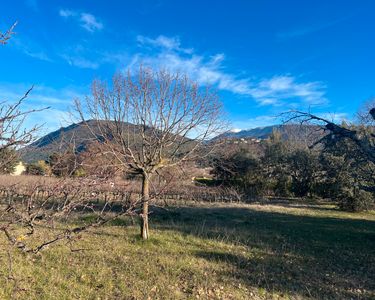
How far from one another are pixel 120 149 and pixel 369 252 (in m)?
9.55

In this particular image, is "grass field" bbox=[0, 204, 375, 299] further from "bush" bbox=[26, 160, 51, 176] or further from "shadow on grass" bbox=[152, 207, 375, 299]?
"bush" bbox=[26, 160, 51, 176]

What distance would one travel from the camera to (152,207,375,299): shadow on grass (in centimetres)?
746

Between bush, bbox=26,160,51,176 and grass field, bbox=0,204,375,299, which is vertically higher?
bush, bbox=26,160,51,176

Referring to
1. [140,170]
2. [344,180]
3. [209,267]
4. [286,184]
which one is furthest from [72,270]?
[286,184]

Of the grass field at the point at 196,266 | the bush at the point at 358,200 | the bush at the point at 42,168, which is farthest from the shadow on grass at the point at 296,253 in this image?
the bush at the point at 358,200

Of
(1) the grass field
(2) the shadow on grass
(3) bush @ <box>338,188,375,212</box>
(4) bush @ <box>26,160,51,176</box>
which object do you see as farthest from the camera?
(3) bush @ <box>338,188,375,212</box>

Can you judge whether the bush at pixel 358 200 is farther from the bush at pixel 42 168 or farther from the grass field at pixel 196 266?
the bush at pixel 42 168

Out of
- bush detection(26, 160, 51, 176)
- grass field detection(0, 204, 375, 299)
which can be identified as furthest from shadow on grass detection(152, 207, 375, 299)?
bush detection(26, 160, 51, 176)

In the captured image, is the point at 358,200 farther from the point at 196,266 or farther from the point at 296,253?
the point at 196,266

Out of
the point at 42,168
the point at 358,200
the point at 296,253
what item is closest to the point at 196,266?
the point at 296,253

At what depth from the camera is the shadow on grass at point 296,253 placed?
746cm

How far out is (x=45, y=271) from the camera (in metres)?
6.91

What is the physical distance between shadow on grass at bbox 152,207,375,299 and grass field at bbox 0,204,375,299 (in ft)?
0.10

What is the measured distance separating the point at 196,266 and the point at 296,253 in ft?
13.1
